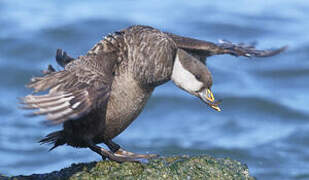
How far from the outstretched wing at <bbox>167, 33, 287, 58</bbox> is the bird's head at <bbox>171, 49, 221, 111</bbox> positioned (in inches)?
14.3

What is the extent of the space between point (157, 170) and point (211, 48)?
1817 millimetres

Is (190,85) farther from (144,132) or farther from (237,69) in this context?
(237,69)

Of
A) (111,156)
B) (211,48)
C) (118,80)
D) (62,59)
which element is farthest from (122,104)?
(211,48)

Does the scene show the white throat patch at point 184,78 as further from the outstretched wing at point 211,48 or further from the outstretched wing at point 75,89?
the outstretched wing at point 75,89

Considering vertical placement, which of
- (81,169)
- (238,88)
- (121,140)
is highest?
(238,88)

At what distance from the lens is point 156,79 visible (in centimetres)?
653

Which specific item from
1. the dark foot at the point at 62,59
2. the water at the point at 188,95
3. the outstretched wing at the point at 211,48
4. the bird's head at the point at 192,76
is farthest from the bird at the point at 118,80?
the water at the point at 188,95

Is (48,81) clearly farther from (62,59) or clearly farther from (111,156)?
(62,59)

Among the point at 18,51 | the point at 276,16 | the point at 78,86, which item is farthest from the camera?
the point at 276,16

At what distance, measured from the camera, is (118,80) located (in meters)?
6.43

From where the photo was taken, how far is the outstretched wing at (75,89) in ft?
17.7

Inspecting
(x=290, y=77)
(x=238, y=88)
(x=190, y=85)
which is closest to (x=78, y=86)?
(x=190, y=85)

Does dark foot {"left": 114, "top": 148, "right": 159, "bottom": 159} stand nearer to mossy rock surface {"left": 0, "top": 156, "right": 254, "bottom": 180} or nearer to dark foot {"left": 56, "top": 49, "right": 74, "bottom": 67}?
mossy rock surface {"left": 0, "top": 156, "right": 254, "bottom": 180}

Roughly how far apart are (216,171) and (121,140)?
5.55 metres
